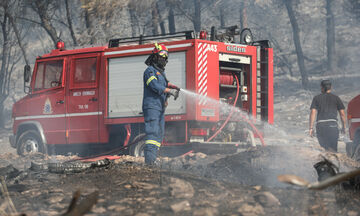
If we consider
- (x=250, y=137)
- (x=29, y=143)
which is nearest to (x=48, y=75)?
(x=29, y=143)

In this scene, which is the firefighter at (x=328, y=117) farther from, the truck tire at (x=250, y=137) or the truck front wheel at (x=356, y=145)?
the truck tire at (x=250, y=137)

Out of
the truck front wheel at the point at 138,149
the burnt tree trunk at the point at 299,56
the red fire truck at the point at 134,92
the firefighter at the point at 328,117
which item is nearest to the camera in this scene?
the firefighter at the point at 328,117

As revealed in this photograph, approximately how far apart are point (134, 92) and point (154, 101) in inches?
98.1

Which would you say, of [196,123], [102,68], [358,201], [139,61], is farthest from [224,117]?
[358,201]

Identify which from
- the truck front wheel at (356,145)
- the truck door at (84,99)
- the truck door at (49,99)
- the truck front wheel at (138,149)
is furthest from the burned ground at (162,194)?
the truck door at (49,99)

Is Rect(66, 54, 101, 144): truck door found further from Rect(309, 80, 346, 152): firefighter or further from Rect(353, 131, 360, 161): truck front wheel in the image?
Rect(353, 131, 360, 161): truck front wheel

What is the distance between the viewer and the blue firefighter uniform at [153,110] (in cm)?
664

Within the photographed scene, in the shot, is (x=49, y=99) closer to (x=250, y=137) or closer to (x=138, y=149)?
(x=138, y=149)

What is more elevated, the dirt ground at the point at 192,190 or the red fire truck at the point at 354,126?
the red fire truck at the point at 354,126

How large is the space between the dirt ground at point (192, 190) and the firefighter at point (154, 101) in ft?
2.54

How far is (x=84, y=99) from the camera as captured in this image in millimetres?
9547

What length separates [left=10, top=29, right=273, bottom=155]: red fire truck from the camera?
871 cm

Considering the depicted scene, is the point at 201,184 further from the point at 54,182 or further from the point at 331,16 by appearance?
the point at 331,16

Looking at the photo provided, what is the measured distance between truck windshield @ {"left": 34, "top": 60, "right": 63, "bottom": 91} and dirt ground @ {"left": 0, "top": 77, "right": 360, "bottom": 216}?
370cm
